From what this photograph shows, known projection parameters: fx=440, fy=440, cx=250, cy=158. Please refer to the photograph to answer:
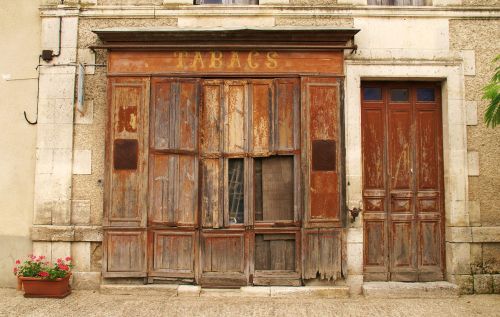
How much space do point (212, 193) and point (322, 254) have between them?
1.72m

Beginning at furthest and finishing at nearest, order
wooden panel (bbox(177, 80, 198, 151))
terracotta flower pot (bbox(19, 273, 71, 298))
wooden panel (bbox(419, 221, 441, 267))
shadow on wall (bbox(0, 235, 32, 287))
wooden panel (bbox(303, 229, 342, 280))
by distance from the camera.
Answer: wooden panel (bbox(419, 221, 441, 267)) → shadow on wall (bbox(0, 235, 32, 287)) → wooden panel (bbox(177, 80, 198, 151)) → wooden panel (bbox(303, 229, 342, 280)) → terracotta flower pot (bbox(19, 273, 71, 298))

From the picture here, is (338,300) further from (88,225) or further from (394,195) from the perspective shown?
(88,225)

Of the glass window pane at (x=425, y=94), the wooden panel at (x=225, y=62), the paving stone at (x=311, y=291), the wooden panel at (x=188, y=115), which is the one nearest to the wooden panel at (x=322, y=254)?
the paving stone at (x=311, y=291)

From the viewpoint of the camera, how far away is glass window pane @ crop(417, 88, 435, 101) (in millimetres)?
6477

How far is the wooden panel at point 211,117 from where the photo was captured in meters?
6.12

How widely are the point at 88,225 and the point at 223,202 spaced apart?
1938 mm

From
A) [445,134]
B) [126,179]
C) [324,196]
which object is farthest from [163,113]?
[445,134]

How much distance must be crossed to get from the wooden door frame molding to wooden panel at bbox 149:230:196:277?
A: 2.20 metres

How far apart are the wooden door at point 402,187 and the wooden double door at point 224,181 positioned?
608 mm

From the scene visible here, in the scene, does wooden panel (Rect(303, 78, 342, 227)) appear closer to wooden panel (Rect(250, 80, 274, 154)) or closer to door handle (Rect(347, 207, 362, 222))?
door handle (Rect(347, 207, 362, 222))

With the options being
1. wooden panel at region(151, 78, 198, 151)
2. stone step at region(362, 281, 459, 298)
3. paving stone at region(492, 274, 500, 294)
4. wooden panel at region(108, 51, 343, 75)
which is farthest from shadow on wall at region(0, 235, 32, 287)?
paving stone at region(492, 274, 500, 294)

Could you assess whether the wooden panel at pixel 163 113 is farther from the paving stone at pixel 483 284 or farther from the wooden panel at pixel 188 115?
the paving stone at pixel 483 284

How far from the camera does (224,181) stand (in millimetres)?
6102

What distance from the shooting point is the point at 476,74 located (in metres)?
6.32
